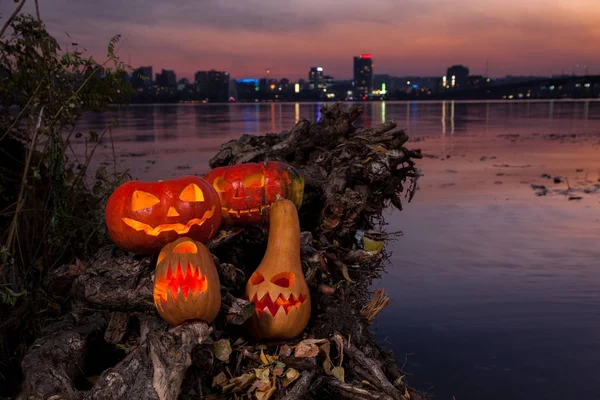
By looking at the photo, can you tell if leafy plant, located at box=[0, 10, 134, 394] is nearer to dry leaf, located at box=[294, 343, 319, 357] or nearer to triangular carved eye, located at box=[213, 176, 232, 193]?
triangular carved eye, located at box=[213, 176, 232, 193]

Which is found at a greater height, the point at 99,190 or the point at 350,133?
the point at 350,133

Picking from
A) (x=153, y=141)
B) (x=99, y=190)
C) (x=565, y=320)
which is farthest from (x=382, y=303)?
(x=153, y=141)

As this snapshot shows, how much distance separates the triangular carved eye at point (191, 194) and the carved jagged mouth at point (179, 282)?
0.95m

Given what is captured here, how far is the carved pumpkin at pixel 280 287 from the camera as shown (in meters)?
5.42

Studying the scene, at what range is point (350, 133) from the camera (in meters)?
10.3

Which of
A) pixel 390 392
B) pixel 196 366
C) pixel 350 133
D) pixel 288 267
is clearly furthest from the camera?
pixel 350 133

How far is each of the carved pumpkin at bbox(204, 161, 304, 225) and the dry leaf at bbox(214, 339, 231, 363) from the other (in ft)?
7.17

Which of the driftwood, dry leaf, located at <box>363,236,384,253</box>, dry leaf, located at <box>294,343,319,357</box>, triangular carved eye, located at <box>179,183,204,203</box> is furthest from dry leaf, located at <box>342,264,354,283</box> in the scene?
triangular carved eye, located at <box>179,183,204,203</box>

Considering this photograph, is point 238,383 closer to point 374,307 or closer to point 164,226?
point 164,226

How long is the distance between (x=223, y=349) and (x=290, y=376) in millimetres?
592

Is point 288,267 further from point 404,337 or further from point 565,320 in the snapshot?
point 565,320

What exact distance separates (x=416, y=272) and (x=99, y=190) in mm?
7055

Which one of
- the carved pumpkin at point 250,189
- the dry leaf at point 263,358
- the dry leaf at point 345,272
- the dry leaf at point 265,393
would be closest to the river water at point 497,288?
the dry leaf at point 345,272

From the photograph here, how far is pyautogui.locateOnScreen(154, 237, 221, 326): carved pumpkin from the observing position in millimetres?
4797
